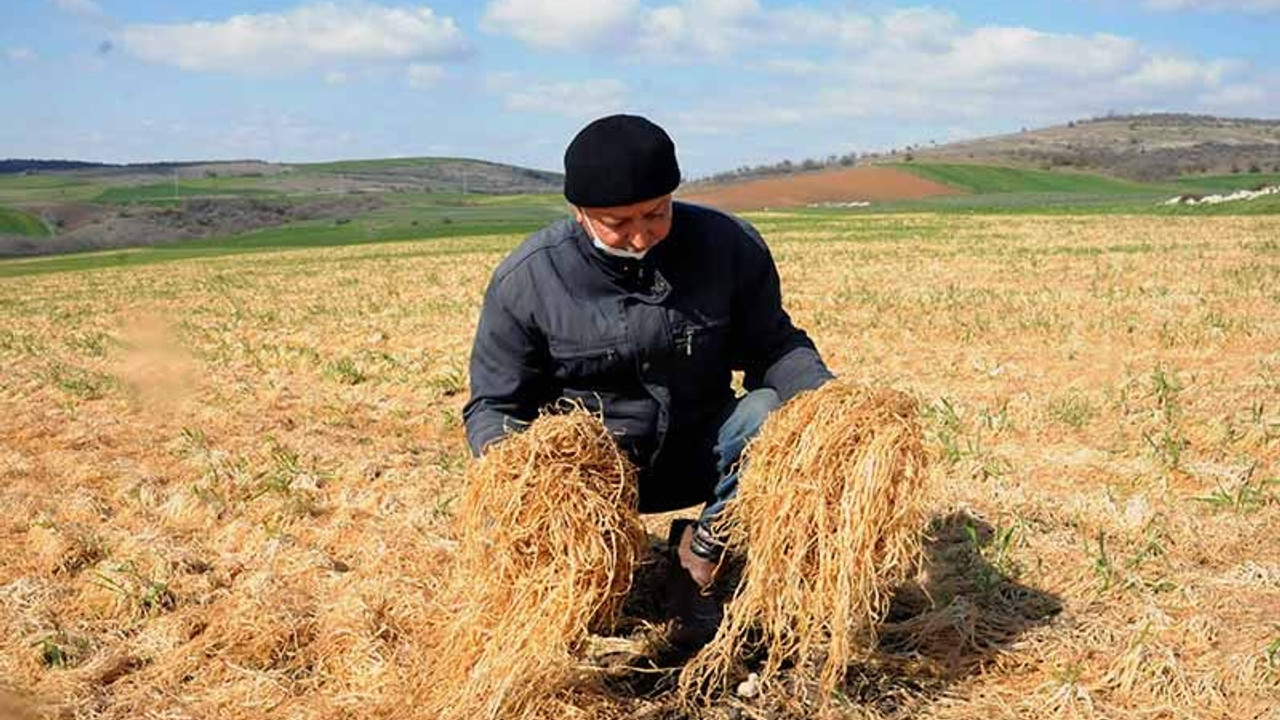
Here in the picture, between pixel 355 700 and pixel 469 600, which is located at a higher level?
pixel 469 600

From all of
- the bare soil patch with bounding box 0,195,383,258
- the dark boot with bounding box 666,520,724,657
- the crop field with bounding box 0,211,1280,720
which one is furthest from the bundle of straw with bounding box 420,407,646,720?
the bare soil patch with bounding box 0,195,383,258

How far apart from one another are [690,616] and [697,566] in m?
0.19

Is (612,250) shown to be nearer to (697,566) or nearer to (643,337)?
(643,337)

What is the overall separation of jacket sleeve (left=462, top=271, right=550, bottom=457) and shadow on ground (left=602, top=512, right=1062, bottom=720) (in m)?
0.85

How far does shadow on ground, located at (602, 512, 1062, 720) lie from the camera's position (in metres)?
3.31

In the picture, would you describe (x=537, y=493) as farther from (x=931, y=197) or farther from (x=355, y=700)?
(x=931, y=197)

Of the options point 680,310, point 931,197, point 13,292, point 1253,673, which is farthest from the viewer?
point 931,197

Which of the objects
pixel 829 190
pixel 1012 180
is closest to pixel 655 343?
pixel 829 190

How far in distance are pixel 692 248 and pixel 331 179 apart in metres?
129

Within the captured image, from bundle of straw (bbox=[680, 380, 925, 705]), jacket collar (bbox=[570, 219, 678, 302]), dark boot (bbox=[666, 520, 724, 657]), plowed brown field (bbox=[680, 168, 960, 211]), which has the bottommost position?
dark boot (bbox=[666, 520, 724, 657])

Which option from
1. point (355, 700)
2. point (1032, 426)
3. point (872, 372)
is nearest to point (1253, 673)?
point (355, 700)

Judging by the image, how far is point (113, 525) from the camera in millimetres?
5109

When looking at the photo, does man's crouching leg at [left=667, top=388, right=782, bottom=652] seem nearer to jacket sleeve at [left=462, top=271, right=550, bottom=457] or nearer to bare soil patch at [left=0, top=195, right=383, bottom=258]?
jacket sleeve at [left=462, top=271, right=550, bottom=457]

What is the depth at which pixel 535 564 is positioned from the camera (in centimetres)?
301
